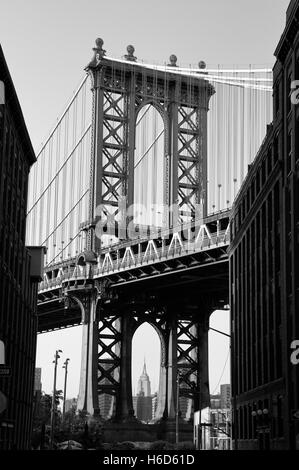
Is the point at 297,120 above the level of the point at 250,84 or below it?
below

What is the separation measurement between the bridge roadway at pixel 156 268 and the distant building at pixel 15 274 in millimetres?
16032

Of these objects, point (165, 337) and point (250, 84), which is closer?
point (250, 84)

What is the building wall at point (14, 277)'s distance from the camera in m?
64.4

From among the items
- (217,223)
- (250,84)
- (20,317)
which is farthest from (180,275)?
(20,317)

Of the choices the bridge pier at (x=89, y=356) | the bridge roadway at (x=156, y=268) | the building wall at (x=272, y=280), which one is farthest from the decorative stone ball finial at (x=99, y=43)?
the building wall at (x=272, y=280)

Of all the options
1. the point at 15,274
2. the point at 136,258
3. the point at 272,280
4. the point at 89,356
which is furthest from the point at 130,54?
the point at 272,280

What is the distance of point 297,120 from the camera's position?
54.0m

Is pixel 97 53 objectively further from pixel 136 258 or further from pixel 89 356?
pixel 89 356

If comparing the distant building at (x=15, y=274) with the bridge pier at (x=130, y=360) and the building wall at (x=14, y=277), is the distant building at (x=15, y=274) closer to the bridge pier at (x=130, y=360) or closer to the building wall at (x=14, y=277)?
the building wall at (x=14, y=277)

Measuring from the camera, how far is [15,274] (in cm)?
7162

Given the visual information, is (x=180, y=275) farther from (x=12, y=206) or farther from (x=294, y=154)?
(x=294, y=154)

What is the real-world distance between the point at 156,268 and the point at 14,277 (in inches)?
1336

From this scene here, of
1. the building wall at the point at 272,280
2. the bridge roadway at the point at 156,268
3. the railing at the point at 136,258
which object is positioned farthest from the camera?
the bridge roadway at the point at 156,268
